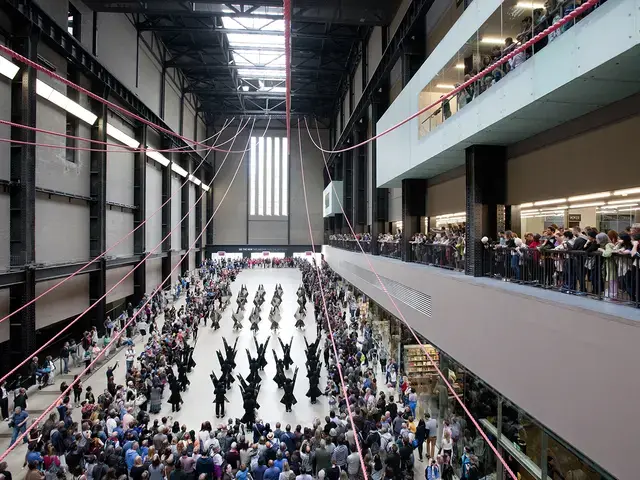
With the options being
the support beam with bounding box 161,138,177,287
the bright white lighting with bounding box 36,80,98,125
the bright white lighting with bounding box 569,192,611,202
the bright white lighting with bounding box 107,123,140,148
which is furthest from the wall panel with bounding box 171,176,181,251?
the bright white lighting with bounding box 569,192,611,202

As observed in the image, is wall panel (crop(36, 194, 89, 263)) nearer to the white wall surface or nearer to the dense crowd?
the dense crowd

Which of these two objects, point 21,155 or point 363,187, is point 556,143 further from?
point 363,187

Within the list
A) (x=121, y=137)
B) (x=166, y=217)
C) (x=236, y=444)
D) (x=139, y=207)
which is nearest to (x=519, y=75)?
(x=236, y=444)

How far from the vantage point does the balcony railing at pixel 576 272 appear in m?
5.21

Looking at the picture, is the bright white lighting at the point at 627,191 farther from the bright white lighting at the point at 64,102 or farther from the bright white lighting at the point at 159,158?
the bright white lighting at the point at 159,158

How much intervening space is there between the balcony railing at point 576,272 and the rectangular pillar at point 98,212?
57.3ft

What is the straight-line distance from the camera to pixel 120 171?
22.4 m

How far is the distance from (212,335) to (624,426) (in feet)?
57.6

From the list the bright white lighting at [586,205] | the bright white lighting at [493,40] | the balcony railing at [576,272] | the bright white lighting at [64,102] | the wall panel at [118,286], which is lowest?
the wall panel at [118,286]

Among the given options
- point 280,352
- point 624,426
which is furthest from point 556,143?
point 280,352

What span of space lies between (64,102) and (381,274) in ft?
47.5

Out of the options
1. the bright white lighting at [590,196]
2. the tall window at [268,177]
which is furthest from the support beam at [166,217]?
the bright white lighting at [590,196]

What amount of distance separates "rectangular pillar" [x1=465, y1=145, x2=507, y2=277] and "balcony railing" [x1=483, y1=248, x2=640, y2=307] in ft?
4.41

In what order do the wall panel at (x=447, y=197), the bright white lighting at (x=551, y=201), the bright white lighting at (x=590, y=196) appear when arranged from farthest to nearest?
the wall panel at (x=447, y=197)
the bright white lighting at (x=551, y=201)
the bright white lighting at (x=590, y=196)
